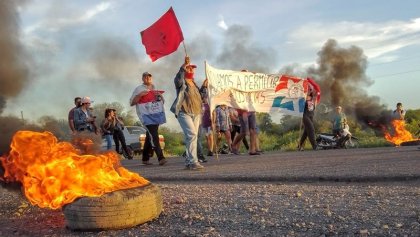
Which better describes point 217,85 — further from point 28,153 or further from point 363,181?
point 28,153

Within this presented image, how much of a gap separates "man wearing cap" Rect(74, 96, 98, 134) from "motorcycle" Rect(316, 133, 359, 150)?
811 centimetres

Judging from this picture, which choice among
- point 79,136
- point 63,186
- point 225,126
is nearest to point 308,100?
point 225,126

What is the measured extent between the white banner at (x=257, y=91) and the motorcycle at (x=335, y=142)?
5.72ft

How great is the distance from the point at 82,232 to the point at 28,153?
118cm

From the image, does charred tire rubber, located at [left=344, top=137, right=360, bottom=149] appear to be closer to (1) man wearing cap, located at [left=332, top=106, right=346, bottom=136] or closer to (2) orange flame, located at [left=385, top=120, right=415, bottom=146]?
(1) man wearing cap, located at [left=332, top=106, right=346, bottom=136]

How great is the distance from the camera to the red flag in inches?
420

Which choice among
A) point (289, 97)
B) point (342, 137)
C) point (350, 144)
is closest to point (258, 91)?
point (289, 97)

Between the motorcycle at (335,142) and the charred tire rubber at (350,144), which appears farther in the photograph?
the motorcycle at (335,142)

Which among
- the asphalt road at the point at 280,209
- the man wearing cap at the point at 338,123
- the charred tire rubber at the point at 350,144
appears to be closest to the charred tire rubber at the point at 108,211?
the asphalt road at the point at 280,209

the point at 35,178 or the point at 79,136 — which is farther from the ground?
the point at 79,136

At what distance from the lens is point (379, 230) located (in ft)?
12.4

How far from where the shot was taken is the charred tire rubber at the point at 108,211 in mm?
4418

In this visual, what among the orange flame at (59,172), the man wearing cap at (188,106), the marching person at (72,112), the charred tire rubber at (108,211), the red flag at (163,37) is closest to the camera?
the charred tire rubber at (108,211)

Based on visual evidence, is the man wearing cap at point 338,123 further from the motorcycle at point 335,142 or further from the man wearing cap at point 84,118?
the man wearing cap at point 84,118
